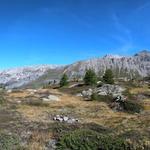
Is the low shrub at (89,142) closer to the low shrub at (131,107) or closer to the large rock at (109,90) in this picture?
the low shrub at (131,107)

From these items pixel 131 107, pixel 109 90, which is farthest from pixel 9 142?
pixel 109 90

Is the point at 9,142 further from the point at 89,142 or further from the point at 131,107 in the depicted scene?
the point at 131,107

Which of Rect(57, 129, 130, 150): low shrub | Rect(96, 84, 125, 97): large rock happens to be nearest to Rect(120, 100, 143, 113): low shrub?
Rect(57, 129, 130, 150): low shrub

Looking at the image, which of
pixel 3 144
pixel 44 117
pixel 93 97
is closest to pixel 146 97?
pixel 93 97

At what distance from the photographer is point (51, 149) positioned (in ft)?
71.2

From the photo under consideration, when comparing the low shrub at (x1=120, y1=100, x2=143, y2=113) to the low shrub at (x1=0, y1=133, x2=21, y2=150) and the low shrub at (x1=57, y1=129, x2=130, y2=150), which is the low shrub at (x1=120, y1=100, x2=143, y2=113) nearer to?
the low shrub at (x1=57, y1=129, x2=130, y2=150)

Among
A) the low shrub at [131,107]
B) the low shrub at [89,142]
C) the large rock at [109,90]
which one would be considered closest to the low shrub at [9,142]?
the low shrub at [89,142]

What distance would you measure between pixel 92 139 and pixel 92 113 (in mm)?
16233

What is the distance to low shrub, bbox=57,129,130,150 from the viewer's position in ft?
72.1

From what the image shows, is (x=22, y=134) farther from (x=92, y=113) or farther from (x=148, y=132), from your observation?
(x=92, y=113)

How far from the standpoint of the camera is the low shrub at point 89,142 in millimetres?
21969

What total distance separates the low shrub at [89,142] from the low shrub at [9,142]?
327 centimetres

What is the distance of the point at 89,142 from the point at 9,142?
6254 mm

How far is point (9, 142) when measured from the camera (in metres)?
22.5
